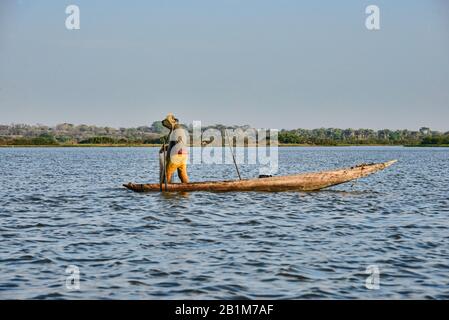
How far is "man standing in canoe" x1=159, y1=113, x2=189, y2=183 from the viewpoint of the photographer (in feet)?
86.7

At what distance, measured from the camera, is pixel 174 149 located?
86.7 ft

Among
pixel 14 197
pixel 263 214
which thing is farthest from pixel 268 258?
pixel 14 197

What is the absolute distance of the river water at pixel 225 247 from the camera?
11.6 metres

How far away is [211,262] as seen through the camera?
44.9 ft

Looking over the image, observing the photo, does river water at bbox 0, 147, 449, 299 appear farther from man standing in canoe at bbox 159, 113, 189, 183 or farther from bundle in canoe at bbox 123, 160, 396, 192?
man standing in canoe at bbox 159, 113, 189, 183

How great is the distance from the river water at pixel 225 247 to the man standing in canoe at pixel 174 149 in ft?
3.96

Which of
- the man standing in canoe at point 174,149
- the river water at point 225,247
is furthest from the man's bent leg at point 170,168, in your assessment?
the river water at point 225,247

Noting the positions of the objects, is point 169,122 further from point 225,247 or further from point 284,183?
point 225,247

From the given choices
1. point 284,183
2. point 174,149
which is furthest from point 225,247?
point 284,183

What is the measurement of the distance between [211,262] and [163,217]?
290 inches

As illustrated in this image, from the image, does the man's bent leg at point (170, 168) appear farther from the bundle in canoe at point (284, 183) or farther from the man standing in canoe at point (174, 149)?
the bundle in canoe at point (284, 183)

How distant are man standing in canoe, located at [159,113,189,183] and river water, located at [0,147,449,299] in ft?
3.96
